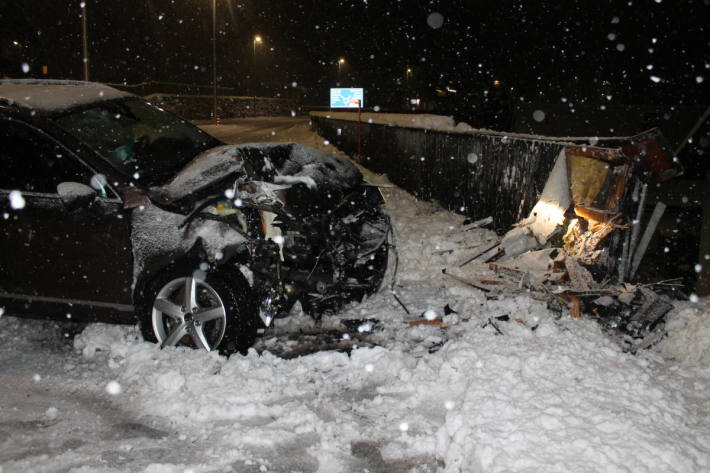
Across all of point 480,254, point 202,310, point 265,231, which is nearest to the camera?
point 202,310

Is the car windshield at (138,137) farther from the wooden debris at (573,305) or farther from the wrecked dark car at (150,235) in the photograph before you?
the wooden debris at (573,305)

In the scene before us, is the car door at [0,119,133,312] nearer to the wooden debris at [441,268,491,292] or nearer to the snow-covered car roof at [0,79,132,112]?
the snow-covered car roof at [0,79,132,112]

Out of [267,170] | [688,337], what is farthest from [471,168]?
[267,170]

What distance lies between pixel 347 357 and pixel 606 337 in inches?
87.0

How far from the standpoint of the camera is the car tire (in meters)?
3.72

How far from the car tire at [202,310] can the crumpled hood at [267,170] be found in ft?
2.17

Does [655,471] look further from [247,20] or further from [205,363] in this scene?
[247,20]

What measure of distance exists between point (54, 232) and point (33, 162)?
607 millimetres

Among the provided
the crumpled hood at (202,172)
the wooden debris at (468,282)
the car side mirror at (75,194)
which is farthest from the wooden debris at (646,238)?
the car side mirror at (75,194)

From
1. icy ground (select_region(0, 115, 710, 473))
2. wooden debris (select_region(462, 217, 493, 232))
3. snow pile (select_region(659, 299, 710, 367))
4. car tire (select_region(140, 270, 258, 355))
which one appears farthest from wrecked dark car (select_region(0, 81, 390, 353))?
wooden debris (select_region(462, 217, 493, 232))

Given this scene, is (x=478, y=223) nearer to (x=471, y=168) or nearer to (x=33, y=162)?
(x=471, y=168)

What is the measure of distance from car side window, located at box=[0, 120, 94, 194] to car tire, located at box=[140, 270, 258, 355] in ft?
3.50

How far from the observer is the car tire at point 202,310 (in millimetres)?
3723

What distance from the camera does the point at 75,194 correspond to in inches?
140
